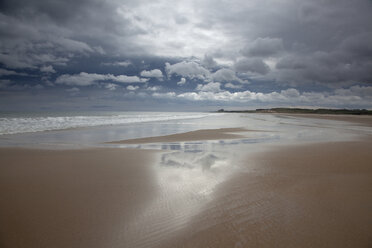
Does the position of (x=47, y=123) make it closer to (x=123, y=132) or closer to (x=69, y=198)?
(x=123, y=132)

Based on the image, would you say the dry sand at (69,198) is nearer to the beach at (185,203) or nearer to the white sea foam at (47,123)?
the beach at (185,203)

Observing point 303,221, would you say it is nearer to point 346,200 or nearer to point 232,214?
point 232,214

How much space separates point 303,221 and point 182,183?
2673 millimetres

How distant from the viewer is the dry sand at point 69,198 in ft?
9.71

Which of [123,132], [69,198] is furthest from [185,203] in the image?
[123,132]

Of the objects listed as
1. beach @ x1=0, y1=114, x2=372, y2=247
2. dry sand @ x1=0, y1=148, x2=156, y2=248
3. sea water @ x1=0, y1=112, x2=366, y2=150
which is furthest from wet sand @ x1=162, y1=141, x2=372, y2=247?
sea water @ x1=0, y1=112, x2=366, y2=150

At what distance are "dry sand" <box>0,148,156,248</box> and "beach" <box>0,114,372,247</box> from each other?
2 cm

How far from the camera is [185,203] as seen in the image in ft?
13.0

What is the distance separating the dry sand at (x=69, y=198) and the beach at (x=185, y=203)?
0.06 feet

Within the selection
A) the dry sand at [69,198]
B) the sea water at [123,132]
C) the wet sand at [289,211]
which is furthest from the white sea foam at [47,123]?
the wet sand at [289,211]

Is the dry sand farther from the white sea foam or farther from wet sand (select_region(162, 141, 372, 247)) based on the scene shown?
the white sea foam

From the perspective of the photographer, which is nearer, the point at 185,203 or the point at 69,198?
the point at 185,203

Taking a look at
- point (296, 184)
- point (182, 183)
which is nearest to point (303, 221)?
point (296, 184)

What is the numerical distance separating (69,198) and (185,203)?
2.44 metres
